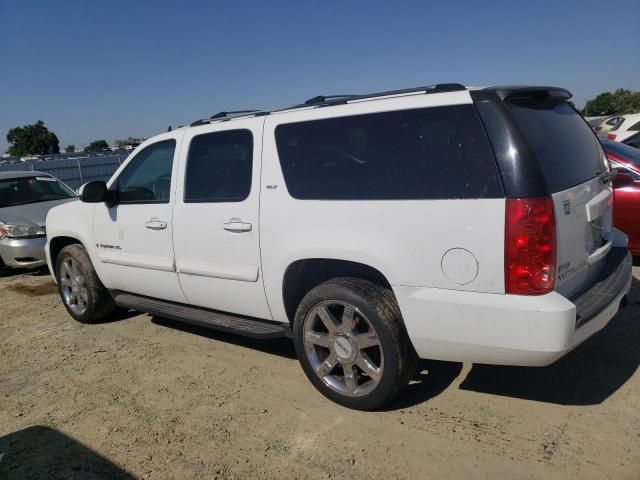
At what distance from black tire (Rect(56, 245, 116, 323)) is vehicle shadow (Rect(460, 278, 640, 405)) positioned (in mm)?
3621

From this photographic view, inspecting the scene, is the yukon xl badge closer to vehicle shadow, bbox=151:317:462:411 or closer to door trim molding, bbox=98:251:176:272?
door trim molding, bbox=98:251:176:272

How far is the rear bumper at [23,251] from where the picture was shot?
25.4 ft

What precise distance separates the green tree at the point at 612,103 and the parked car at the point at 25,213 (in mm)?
55622

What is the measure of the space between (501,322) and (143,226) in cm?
303

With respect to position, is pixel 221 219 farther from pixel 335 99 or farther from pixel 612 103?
pixel 612 103

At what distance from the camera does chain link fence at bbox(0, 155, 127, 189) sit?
15148 millimetres

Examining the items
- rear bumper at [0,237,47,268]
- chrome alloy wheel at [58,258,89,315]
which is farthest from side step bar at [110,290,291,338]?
rear bumper at [0,237,47,268]

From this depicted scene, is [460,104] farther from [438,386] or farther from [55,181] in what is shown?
[55,181]

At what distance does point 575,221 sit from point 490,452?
1.32 metres

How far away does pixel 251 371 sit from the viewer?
4.13m

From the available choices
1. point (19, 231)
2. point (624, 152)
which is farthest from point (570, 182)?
point (19, 231)

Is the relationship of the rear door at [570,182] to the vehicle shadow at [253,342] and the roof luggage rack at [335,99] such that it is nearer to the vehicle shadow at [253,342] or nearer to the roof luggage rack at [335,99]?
the roof luggage rack at [335,99]

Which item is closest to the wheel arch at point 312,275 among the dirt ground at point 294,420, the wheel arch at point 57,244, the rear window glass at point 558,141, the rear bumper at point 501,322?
the rear bumper at point 501,322

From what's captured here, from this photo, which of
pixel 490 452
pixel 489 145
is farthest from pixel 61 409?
pixel 489 145
